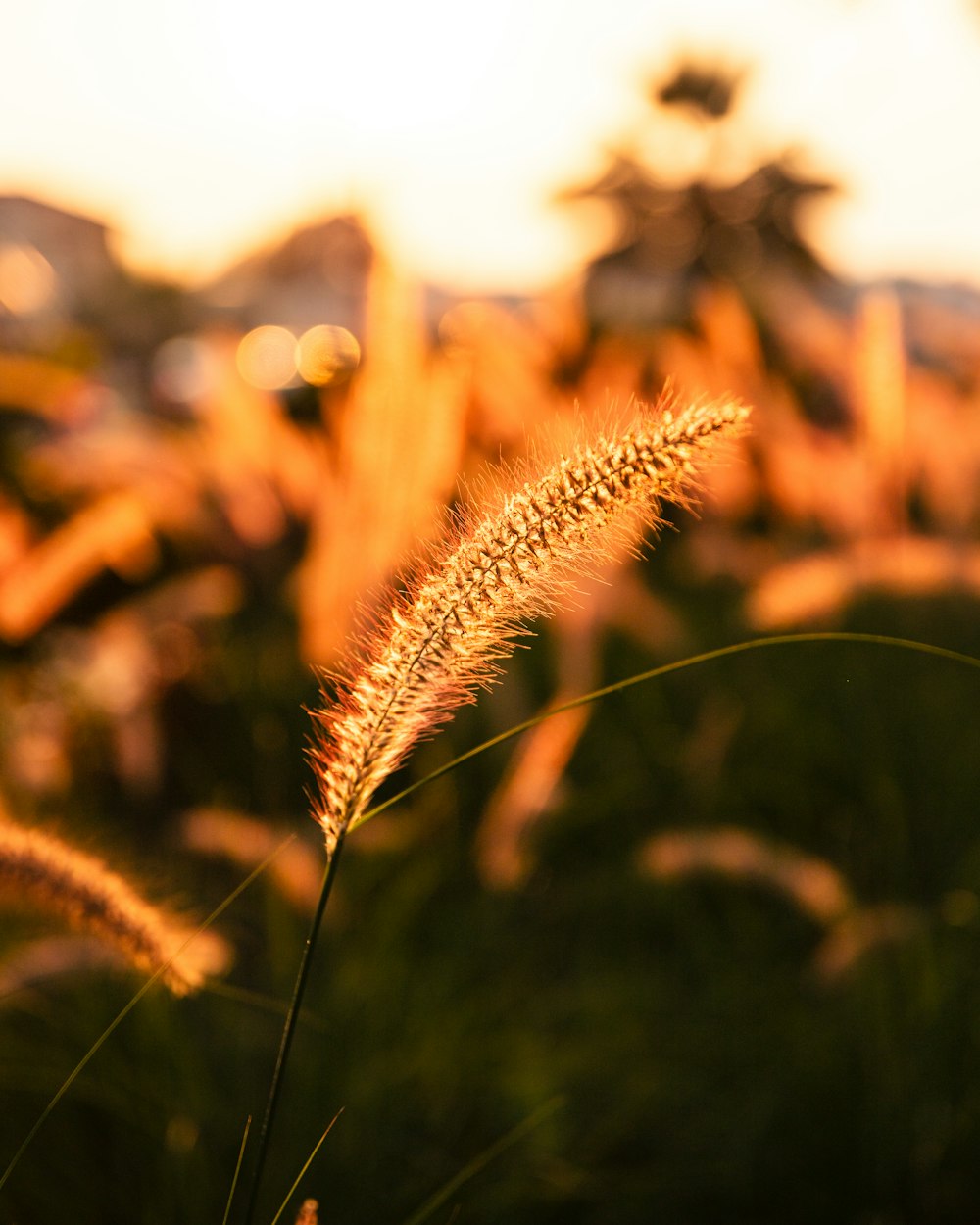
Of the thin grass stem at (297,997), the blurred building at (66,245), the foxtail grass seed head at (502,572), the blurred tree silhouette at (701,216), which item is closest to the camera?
the thin grass stem at (297,997)

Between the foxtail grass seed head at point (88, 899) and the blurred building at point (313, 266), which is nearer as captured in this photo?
the foxtail grass seed head at point (88, 899)

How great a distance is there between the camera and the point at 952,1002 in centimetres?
213

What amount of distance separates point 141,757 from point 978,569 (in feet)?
7.18

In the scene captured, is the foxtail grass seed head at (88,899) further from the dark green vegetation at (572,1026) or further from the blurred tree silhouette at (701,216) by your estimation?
the blurred tree silhouette at (701,216)

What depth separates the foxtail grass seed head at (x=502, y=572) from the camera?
3.13ft

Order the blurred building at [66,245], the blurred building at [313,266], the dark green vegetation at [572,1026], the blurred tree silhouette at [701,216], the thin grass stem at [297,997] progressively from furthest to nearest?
the blurred building at [66,245], the blurred tree silhouette at [701,216], the blurred building at [313,266], the dark green vegetation at [572,1026], the thin grass stem at [297,997]

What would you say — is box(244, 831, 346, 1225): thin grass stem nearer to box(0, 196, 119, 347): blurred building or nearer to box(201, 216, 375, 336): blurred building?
box(201, 216, 375, 336): blurred building

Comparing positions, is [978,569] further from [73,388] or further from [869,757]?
[73,388]

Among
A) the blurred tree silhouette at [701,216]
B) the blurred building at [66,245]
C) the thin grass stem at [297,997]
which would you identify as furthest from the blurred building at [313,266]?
the blurred tree silhouette at [701,216]

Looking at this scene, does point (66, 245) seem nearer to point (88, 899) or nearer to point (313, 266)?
point (313, 266)

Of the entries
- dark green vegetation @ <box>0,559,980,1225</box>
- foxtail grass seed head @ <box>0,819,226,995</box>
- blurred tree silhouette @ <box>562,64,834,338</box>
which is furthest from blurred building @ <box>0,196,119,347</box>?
foxtail grass seed head @ <box>0,819,226,995</box>

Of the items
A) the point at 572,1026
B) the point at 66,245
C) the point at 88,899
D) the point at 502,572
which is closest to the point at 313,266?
the point at 572,1026

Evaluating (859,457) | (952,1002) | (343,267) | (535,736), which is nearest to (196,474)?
(535,736)

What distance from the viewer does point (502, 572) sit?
3.14ft
